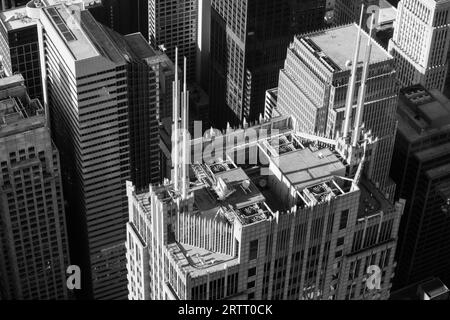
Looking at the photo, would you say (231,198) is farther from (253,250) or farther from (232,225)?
(253,250)

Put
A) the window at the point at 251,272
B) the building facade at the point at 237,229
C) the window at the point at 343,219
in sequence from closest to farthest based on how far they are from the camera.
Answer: the building facade at the point at 237,229
the window at the point at 251,272
the window at the point at 343,219

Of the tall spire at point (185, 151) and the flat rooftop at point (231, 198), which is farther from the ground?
the tall spire at point (185, 151)

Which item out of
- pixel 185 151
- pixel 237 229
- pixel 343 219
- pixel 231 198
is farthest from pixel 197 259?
pixel 343 219

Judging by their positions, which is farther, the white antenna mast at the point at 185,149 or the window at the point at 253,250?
the window at the point at 253,250

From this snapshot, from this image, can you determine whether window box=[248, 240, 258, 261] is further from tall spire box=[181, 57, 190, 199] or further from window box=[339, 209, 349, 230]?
window box=[339, 209, 349, 230]

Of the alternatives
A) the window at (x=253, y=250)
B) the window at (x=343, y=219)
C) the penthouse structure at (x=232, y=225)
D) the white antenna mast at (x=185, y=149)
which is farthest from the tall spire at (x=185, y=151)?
the window at (x=343, y=219)

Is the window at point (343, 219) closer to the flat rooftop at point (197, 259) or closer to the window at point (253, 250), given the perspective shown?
the window at point (253, 250)

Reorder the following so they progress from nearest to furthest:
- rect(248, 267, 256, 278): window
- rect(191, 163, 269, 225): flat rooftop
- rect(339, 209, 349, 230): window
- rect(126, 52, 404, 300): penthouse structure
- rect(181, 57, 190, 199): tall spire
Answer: rect(181, 57, 190, 199): tall spire → rect(126, 52, 404, 300): penthouse structure → rect(191, 163, 269, 225): flat rooftop → rect(248, 267, 256, 278): window → rect(339, 209, 349, 230): window

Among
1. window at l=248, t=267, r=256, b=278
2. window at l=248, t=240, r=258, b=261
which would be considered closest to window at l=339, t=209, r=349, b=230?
window at l=248, t=240, r=258, b=261
